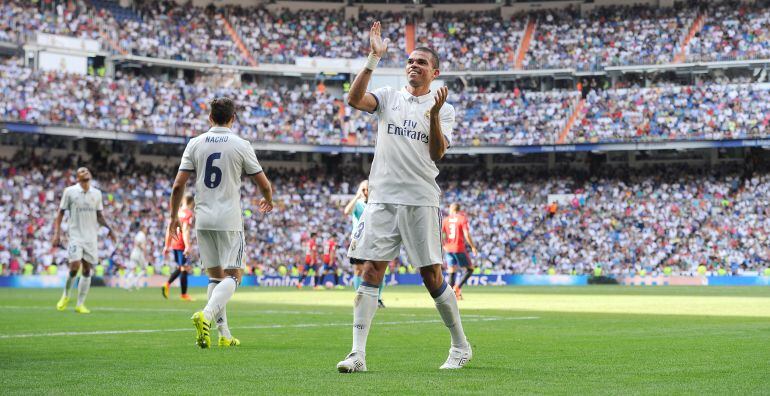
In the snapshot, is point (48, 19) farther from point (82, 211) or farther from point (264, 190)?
point (264, 190)

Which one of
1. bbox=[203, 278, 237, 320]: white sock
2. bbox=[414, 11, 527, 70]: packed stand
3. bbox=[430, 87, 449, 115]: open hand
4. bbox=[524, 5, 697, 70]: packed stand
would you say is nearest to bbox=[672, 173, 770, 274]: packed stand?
bbox=[524, 5, 697, 70]: packed stand

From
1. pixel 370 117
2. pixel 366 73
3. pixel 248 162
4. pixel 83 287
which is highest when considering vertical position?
pixel 370 117

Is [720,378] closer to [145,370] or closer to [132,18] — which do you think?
[145,370]

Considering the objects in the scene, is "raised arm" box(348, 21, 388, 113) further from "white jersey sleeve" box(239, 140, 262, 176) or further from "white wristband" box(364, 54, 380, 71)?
"white jersey sleeve" box(239, 140, 262, 176)

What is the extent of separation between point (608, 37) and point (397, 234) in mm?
56240

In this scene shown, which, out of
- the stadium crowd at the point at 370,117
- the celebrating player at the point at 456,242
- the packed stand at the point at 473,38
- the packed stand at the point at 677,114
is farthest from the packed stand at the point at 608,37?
the celebrating player at the point at 456,242

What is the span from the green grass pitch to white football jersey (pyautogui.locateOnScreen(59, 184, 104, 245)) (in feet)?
5.99

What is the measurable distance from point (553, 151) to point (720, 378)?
168 ft

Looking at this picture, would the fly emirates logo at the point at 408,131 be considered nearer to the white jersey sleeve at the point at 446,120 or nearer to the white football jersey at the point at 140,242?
the white jersey sleeve at the point at 446,120

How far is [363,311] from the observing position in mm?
9086

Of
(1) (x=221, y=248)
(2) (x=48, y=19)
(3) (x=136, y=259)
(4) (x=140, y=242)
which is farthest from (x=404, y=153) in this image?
(2) (x=48, y=19)

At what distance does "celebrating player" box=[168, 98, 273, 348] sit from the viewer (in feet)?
39.2

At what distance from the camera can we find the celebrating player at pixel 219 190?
11.9m

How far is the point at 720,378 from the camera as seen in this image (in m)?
8.17
